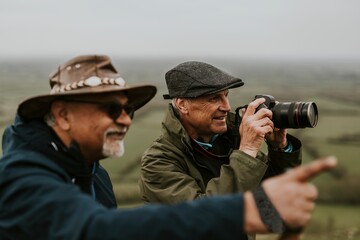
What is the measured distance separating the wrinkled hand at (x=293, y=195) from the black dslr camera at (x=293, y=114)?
1.94 m

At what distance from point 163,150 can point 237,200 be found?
1.90m

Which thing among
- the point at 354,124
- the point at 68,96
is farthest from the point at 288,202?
the point at 354,124

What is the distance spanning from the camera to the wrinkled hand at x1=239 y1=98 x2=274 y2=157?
3.24 meters

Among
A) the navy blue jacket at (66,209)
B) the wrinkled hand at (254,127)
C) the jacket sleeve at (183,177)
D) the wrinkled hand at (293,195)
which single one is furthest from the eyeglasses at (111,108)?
the wrinkled hand at (254,127)

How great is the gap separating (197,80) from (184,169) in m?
0.61

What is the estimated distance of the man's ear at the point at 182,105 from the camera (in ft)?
11.8

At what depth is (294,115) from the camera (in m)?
3.45

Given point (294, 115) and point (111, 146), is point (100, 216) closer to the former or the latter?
point (111, 146)

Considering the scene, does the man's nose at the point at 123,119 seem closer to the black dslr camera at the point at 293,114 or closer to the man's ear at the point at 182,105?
the man's ear at the point at 182,105

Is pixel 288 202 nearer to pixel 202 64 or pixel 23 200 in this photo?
pixel 23 200

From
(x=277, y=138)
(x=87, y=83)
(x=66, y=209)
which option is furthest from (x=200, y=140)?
(x=66, y=209)

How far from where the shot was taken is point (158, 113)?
39062 millimetres

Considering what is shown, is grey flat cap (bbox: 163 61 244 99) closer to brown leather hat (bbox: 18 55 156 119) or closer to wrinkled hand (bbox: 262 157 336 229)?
brown leather hat (bbox: 18 55 156 119)

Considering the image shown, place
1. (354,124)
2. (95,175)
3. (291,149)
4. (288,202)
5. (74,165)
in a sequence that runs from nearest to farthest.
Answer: (288,202), (74,165), (95,175), (291,149), (354,124)
